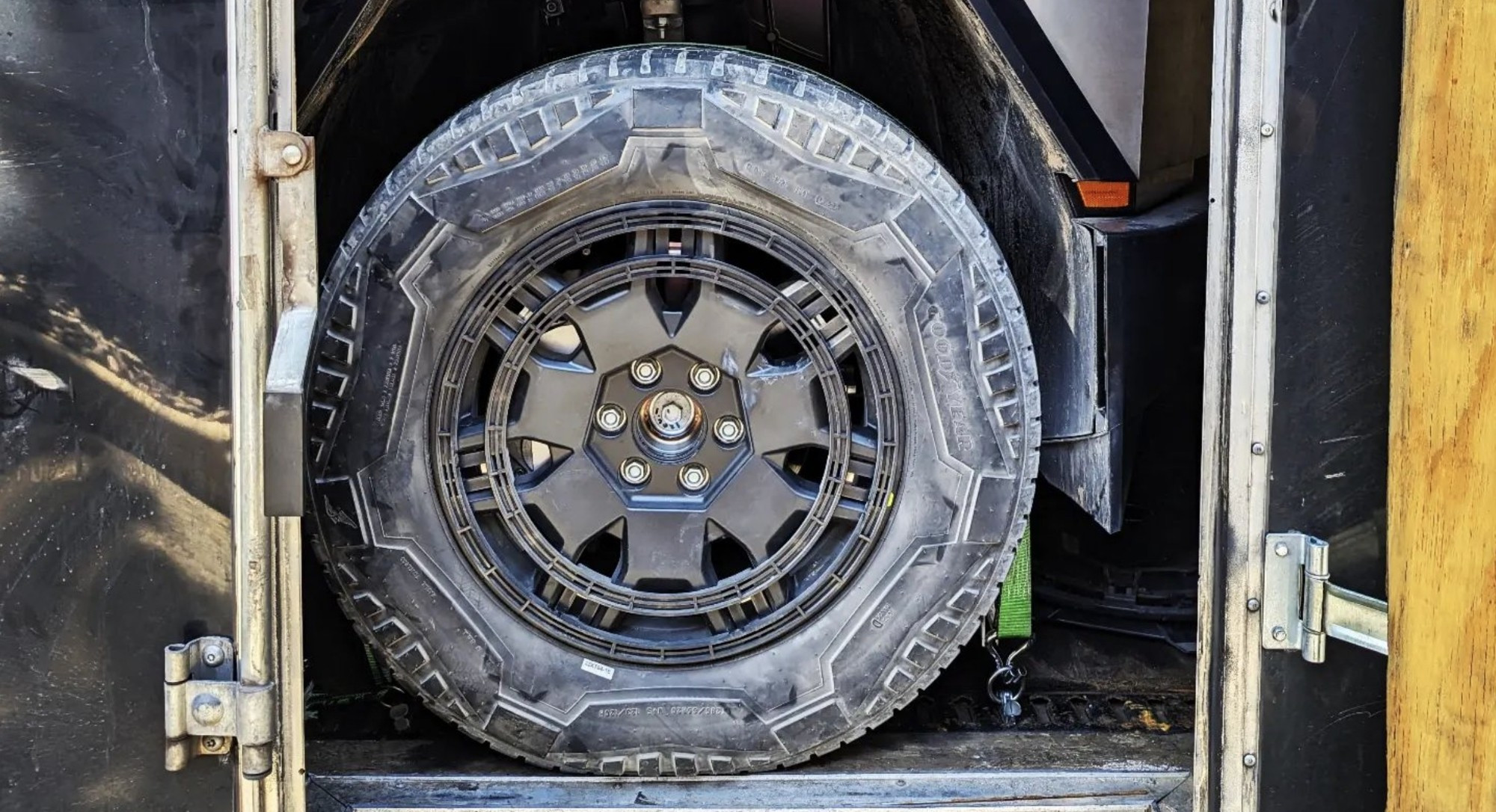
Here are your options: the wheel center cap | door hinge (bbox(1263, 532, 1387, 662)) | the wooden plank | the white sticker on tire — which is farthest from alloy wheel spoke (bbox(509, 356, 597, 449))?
the wooden plank

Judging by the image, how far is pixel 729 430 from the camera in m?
2.12

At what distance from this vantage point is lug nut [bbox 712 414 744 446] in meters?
2.11

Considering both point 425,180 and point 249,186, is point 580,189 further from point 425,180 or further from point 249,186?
point 249,186

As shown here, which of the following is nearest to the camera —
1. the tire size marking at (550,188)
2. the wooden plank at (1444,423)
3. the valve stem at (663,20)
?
the wooden plank at (1444,423)

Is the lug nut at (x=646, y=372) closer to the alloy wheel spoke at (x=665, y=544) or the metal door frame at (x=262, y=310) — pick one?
the alloy wheel spoke at (x=665, y=544)

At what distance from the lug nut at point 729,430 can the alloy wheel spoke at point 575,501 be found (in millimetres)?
219

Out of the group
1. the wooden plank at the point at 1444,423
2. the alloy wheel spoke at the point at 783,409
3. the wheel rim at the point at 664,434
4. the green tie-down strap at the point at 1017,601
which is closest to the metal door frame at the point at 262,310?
the wheel rim at the point at 664,434

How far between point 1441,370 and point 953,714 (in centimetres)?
121

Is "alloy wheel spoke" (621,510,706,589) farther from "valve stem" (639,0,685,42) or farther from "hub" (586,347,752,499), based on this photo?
"valve stem" (639,0,685,42)

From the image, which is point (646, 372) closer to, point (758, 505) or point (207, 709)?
point (758, 505)

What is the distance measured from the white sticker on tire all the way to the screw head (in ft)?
2.02

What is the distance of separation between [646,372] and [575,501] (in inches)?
10.5

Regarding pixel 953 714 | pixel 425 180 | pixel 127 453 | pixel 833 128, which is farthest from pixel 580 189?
pixel 953 714

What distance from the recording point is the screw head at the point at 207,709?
1724mm
